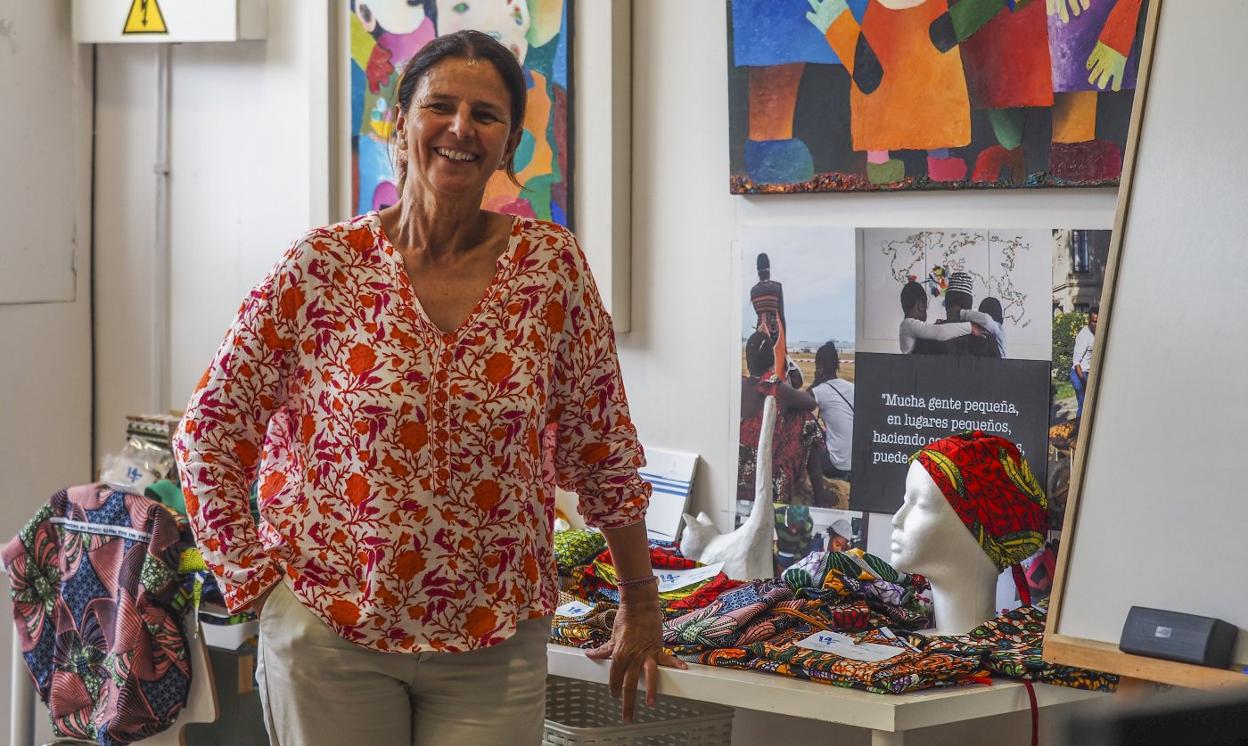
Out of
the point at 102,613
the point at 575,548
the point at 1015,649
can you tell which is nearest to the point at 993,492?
the point at 1015,649

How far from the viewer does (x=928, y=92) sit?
2.39m

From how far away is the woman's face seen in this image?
1.65 metres

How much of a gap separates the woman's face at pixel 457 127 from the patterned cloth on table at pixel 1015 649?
1.00 meters

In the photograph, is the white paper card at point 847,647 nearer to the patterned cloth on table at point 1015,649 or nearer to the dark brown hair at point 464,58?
the patterned cloth on table at point 1015,649

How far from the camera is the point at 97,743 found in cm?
256

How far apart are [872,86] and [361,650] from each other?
1.42 meters

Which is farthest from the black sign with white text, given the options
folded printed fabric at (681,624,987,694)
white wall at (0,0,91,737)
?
white wall at (0,0,91,737)

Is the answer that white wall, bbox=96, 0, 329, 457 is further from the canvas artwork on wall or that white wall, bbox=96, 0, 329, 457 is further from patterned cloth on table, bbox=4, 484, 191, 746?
the canvas artwork on wall

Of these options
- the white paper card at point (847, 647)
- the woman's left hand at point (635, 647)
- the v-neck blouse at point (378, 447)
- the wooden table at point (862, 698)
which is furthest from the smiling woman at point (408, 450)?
the white paper card at point (847, 647)

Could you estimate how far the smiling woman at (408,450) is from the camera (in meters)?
1.56

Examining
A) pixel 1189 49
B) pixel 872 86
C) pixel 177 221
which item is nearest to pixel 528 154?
pixel 872 86

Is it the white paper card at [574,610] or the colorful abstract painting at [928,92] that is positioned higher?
the colorful abstract painting at [928,92]

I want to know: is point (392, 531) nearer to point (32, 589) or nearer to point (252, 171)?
→ point (32, 589)

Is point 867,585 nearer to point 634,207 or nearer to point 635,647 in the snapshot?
point 635,647
